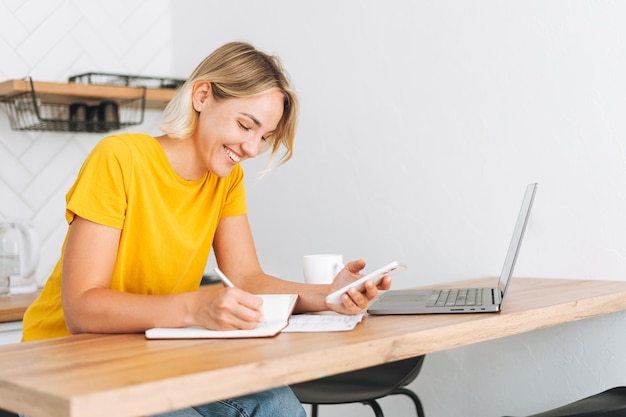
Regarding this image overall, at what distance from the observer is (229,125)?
170 centimetres

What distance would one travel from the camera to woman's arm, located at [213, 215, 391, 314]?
160cm

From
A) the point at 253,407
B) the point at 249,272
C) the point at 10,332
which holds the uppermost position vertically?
the point at 249,272

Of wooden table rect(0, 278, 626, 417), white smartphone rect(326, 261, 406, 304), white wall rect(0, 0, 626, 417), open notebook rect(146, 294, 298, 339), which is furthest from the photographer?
white wall rect(0, 0, 626, 417)

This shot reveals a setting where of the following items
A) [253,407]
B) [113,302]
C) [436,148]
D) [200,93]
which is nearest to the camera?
[113,302]

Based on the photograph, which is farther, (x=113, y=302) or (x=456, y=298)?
(x=456, y=298)

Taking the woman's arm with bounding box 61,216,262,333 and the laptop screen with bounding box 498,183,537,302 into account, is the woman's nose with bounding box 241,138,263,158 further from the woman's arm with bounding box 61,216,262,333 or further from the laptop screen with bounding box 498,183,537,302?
the laptop screen with bounding box 498,183,537,302

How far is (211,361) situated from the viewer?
3.36 ft

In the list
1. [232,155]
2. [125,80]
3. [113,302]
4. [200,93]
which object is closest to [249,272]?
[232,155]

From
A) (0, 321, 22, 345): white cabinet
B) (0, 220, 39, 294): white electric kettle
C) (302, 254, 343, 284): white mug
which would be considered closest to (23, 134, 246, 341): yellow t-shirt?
(302, 254, 343, 284): white mug

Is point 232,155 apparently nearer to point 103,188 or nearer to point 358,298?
point 103,188

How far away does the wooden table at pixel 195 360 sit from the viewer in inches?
34.8

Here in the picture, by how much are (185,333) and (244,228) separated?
0.71 metres

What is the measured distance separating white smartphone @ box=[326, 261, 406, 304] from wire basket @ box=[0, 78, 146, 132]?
1.57 metres

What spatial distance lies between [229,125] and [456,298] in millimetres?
601
